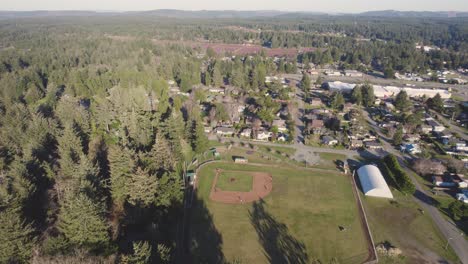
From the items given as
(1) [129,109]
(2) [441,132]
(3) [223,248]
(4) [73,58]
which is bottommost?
(3) [223,248]

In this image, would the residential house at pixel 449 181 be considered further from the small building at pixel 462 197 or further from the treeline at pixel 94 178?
the treeline at pixel 94 178

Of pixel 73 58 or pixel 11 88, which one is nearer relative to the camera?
pixel 11 88

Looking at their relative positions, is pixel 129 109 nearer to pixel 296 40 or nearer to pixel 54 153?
pixel 54 153

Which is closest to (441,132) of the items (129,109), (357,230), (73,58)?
(357,230)

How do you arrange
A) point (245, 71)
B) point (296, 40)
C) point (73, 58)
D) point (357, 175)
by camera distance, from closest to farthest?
point (357, 175)
point (245, 71)
point (73, 58)
point (296, 40)

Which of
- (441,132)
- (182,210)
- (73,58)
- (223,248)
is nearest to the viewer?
(223,248)

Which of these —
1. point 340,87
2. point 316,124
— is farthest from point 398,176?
point 340,87

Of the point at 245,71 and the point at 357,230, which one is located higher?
the point at 245,71
